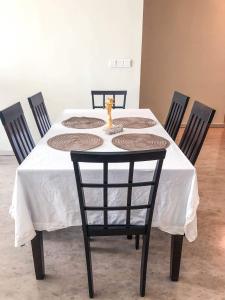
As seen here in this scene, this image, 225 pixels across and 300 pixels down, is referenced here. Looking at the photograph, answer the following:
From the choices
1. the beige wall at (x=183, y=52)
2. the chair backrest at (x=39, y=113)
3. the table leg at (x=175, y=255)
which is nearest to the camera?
the table leg at (x=175, y=255)

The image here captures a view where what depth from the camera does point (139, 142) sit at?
188 centimetres

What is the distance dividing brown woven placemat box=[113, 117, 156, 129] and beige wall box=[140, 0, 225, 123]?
8.07ft

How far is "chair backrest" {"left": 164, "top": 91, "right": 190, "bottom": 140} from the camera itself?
2383 millimetres

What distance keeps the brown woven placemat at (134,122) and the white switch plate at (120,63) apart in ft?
A: 3.72

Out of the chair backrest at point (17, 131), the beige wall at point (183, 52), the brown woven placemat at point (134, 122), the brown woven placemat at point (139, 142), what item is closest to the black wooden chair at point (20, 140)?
the chair backrest at point (17, 131)

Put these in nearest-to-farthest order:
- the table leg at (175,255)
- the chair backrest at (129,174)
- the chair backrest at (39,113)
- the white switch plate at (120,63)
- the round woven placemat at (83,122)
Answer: the chair backrest at (129,174) < the table leg at (175,255) < the round woven placemat at (83,122) < the chair backrest at (39,113) < the white switch plate at (120,63)

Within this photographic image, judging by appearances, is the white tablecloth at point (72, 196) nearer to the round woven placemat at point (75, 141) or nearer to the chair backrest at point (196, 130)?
the round woven placemat at point (75, 141)

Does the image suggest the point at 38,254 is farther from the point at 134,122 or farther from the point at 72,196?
the point at 134,122

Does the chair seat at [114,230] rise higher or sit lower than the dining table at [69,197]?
lower

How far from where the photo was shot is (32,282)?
1.73 metres

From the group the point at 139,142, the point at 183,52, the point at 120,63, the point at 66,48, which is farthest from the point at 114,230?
the point at 183,52

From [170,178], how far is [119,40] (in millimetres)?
2323

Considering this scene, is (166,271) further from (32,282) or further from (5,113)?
(5,113)

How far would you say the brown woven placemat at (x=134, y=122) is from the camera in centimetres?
231
